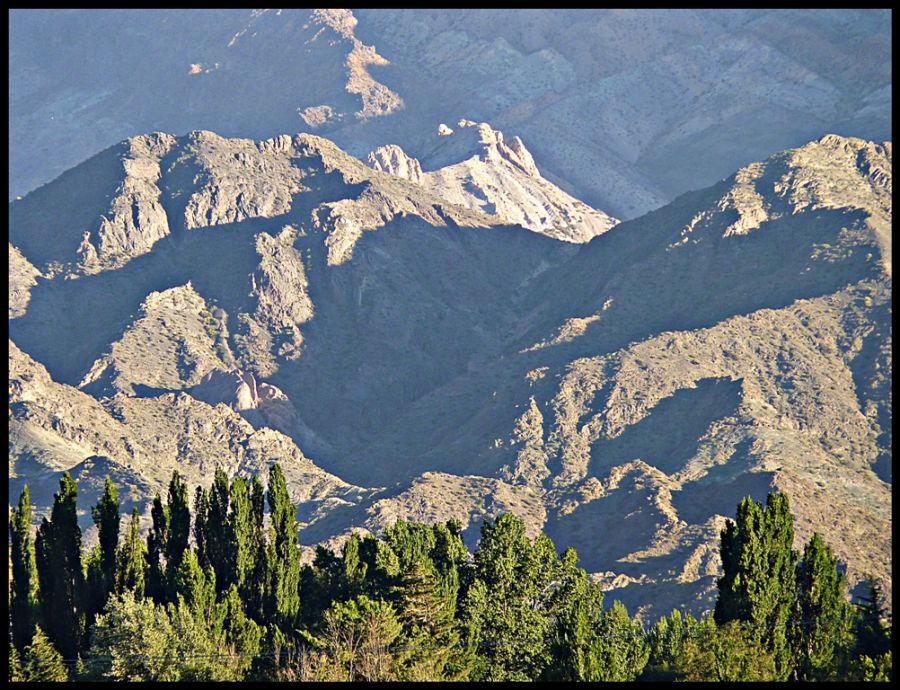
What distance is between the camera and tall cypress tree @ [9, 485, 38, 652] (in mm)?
116938

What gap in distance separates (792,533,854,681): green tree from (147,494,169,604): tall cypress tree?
36667mm

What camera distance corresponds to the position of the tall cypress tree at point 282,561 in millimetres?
127688

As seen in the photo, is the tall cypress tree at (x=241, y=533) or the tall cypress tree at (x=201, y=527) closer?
the tall cypress tree at (x=241, y=533)

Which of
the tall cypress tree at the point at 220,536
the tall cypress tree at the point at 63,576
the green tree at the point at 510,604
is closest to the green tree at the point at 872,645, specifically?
the green tree at the point at 510,604

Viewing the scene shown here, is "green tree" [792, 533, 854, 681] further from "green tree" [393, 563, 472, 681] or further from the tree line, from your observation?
"green tree" [393, 563, 472, 681]

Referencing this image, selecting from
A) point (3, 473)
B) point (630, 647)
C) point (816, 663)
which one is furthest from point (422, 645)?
point (3, 473)

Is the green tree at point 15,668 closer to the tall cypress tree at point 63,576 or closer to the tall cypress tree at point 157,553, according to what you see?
the tall cypress tree at point 63,576

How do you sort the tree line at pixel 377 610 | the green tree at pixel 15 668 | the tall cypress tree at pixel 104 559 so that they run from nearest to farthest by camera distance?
the tree line at pixel 377 610
the green tree at pixel 15 668
the tall cypress tree at pixel 104 559

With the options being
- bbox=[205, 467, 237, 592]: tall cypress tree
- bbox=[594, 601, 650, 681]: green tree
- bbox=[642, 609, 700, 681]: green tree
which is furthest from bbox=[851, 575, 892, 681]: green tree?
bbox=[205, 467, 237, 592]: tall cypress tree

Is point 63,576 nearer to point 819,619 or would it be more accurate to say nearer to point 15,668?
point 15,668

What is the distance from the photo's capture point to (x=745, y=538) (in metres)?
121

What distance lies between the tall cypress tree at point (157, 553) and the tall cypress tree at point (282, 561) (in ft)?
22.4

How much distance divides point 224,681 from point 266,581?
27373mm

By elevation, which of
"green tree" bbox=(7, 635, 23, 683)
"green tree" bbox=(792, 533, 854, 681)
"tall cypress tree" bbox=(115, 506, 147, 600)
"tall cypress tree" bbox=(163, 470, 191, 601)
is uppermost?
"tall cypress tree" bbox=(163, 470, 191, 601)
